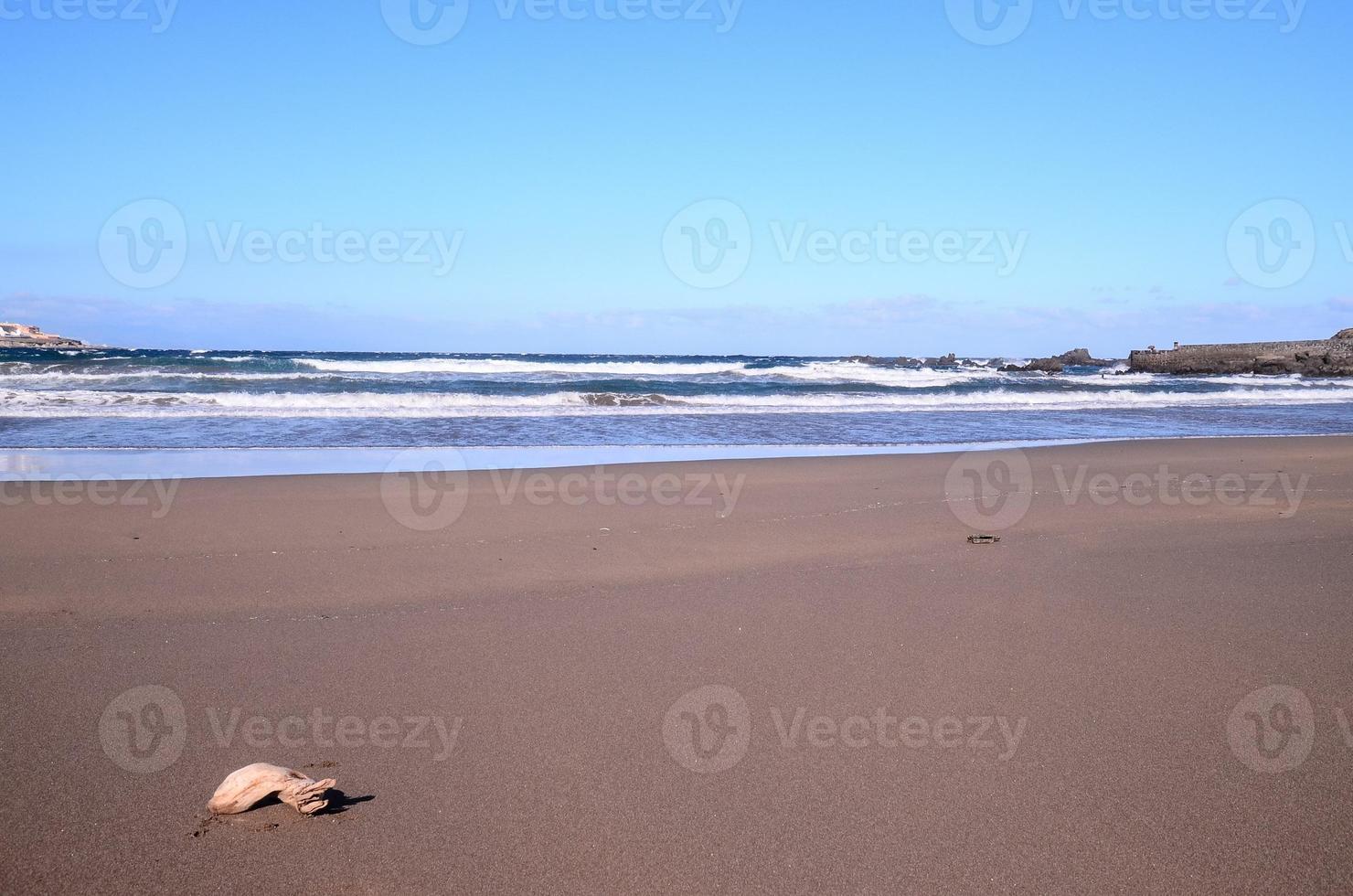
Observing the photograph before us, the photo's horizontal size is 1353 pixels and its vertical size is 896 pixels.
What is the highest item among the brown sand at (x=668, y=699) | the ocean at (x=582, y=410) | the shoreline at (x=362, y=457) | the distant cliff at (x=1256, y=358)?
the distant cliff at (x=1256, y=358)

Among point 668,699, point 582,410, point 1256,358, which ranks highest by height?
point 1256,358

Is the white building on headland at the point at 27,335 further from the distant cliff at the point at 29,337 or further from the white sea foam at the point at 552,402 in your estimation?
the white sea foam at the point at 552,402

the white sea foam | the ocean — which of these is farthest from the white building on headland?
the white sea foam

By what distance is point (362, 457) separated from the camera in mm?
11305

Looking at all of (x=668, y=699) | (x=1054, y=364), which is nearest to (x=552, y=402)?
(x=668, y=699)

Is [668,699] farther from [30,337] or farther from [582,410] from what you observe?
[30,337]

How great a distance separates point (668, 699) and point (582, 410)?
17.4 meters

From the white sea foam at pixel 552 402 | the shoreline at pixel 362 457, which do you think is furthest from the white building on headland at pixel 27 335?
the shoreline at pixel 362 457

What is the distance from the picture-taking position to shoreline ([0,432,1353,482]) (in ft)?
31.3

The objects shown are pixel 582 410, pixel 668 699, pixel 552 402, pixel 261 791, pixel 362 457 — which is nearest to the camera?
pixel 261 791

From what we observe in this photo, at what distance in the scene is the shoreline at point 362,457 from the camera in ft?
31.3

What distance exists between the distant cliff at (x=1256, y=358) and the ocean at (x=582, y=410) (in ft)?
42.0

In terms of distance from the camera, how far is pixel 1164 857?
2377 millimetres

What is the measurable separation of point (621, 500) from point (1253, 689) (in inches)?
203
